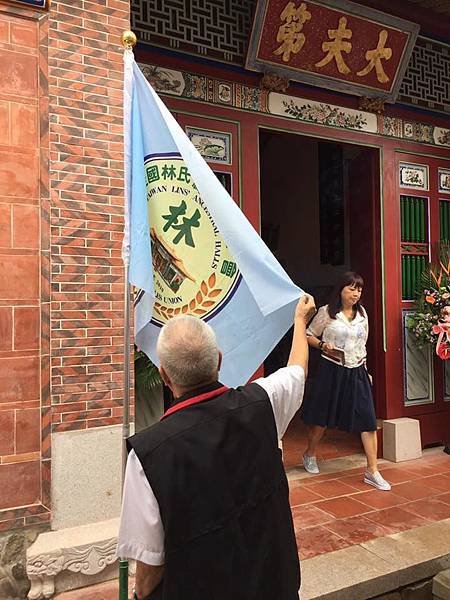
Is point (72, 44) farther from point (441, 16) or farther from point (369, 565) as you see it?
point (441, 16)

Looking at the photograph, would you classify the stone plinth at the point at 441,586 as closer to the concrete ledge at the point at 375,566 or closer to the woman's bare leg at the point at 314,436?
the concrete ledge at the point at 375,566

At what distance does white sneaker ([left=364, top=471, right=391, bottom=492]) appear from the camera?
5207 mm

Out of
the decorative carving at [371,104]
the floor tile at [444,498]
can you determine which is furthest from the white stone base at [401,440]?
the decorative carving at [371,104]

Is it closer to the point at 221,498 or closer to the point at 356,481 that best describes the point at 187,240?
the point at 221,498

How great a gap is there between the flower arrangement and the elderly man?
170 inches

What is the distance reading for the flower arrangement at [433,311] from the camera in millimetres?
5793

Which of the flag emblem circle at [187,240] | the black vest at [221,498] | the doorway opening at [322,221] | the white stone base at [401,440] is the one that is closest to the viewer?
the black vest at [221,498]

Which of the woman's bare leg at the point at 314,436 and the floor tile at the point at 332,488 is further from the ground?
the woman's bare leg at the point at 314,436

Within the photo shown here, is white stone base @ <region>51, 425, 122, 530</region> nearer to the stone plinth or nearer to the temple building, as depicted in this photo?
the temple building

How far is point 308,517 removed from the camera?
14.9 ft

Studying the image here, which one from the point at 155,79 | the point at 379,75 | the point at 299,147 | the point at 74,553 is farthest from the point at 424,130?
the point at 74,553

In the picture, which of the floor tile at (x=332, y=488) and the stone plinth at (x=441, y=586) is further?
the floor tile at (x=332, y=488)

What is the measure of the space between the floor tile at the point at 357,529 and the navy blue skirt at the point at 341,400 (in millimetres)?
1020

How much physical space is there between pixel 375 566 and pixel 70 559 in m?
1.91
